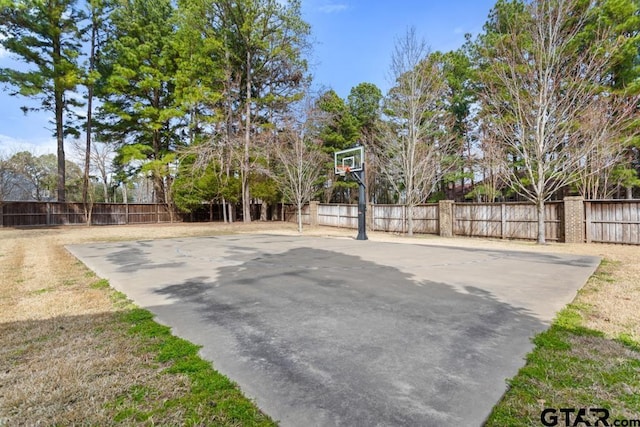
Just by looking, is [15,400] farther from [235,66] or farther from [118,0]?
[118,0]

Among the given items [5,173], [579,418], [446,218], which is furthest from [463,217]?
[5,173]

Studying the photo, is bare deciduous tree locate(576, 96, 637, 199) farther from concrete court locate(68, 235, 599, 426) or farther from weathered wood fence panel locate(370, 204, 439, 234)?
concrete court locate(68, 235, 599, 426)

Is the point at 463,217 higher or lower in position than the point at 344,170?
lower

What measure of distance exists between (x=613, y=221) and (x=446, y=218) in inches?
209

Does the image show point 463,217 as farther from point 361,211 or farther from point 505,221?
point 361,211

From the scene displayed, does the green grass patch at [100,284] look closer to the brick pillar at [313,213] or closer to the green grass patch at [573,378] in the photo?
the green grass patch at [573,378]

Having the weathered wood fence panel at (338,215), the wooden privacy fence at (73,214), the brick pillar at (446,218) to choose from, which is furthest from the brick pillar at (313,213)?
the wooden privacy fence at (73,214)

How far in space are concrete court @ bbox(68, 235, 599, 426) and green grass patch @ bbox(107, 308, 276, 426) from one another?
0.30 feet

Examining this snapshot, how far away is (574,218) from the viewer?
34.8 ft

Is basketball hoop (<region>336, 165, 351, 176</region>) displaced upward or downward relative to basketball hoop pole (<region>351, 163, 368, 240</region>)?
upward

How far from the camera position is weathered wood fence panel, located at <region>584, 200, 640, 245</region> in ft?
32.6

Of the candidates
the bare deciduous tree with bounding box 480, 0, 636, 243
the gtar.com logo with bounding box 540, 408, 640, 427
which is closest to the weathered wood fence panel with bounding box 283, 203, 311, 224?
the bare deciduous tree with bounding box 480, 0, 636, 243

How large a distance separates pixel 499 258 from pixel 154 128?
22923mm

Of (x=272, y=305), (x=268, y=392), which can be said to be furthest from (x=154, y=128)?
(x=268, y=392)
